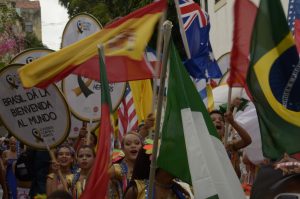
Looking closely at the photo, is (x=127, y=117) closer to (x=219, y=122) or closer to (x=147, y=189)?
(x=219, y=122)

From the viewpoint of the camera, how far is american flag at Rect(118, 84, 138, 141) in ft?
30.2

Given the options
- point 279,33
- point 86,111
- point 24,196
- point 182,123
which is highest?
point 279,33

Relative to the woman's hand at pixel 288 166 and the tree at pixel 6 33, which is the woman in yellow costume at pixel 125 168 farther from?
the tree at pixel 6 33

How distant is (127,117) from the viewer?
30.9ft

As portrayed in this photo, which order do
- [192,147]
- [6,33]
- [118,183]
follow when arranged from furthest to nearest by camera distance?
[6,33]
[118,183]
[192,147]

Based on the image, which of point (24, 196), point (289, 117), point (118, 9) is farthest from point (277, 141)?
point (118, 9)

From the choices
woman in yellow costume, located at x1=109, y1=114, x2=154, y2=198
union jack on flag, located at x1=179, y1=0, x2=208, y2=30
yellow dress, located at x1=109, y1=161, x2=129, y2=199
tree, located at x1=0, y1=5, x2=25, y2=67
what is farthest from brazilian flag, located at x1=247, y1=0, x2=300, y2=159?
tree, located at x1=0, y1=5, x2=25, y2=67

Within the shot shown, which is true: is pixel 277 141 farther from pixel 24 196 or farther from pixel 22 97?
pixel 24 196

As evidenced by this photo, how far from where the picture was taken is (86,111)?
793 cm

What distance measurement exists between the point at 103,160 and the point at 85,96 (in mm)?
3326

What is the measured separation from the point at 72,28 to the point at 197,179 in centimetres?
485

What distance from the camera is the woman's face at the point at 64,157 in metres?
7.19

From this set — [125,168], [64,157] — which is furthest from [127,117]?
[125,168]

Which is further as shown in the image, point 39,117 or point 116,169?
point 39,117
